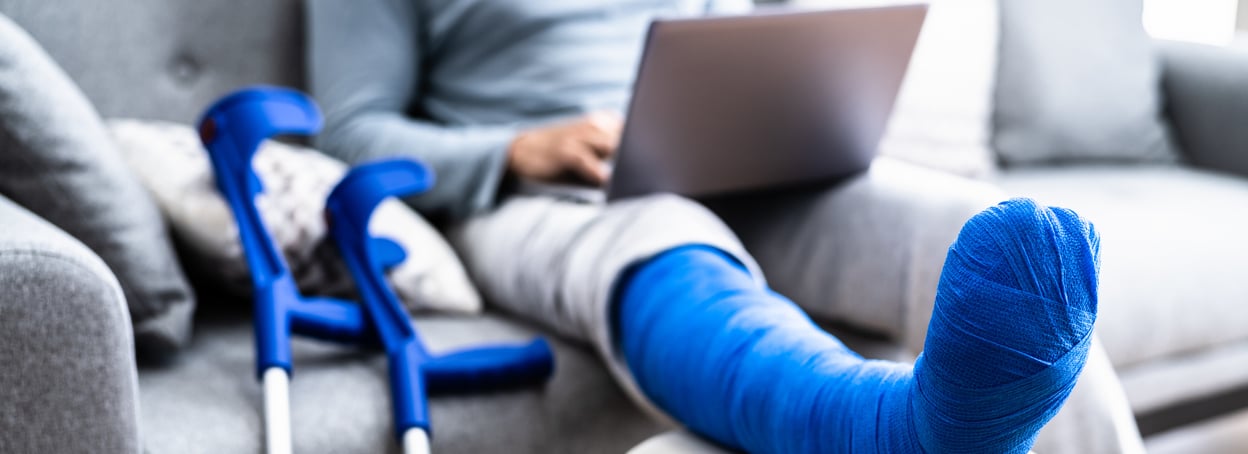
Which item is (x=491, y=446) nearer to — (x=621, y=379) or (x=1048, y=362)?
(x=621, y=379)

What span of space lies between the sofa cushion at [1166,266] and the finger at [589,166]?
532mm

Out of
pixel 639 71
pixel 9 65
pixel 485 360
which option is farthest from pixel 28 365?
pixel 639 71

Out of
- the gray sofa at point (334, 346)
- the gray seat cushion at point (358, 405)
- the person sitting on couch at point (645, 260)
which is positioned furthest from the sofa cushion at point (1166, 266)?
the gray seat cushion at point (358, 405)

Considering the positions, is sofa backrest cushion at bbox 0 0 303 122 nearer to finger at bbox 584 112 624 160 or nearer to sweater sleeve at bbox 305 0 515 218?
sweater sleeve at bbox 305 0 515 218

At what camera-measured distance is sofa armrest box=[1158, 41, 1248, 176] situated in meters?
1.74

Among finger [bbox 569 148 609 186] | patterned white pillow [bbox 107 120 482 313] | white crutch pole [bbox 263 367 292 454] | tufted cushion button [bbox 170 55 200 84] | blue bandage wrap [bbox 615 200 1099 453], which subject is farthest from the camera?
tufted cushion button [bbox 170 55 200 84]

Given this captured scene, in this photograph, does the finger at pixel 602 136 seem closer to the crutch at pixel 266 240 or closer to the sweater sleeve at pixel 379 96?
the sweater sleeve at pixel 379 96

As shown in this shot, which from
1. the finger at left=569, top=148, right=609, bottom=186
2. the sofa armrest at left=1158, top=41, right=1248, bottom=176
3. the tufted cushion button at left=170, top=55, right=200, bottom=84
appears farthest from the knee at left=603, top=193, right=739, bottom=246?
the sofa armrest at left=1158, top=41, right=1248, bottom=176

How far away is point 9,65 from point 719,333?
0.57 m

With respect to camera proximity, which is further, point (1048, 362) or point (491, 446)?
point (491, 446)

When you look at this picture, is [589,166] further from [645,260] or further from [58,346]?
[58,346]

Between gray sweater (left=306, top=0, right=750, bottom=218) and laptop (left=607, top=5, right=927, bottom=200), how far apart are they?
28cm

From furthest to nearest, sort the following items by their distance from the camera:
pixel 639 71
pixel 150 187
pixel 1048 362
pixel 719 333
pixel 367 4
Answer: pixel 367 4
pixel 150 187
pixel 639 71
pixel 719 333
pixel 1048 362

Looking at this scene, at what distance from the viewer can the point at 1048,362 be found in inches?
22.6
